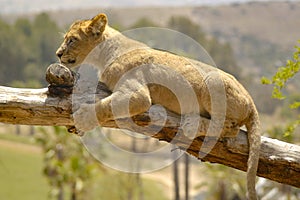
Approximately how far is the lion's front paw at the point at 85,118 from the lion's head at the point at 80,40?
0.80 metres

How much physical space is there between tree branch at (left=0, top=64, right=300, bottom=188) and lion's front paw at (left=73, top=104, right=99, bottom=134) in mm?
79

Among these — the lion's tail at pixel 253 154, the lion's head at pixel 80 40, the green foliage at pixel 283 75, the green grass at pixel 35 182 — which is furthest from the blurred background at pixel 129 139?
the lion's tail at pixel 253 154

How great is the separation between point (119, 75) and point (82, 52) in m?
0.65

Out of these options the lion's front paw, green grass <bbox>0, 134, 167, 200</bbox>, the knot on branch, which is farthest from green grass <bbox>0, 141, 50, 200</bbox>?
the knot on branch

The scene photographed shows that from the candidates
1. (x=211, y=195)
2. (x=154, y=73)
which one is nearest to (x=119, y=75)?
(x=154, y=73)

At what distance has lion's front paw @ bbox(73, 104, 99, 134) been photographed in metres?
6.12

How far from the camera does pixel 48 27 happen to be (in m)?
83.2

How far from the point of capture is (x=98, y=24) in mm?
6781

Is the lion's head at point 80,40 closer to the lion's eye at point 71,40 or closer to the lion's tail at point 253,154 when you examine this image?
the lion's eye at point 71,40

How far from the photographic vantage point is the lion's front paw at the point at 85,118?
241 inches

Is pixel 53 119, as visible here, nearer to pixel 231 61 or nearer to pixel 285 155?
pixel 285 155

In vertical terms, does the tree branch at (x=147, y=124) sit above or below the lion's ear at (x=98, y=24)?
below

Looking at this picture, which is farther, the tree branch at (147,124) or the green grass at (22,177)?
the green grass at (22,177)

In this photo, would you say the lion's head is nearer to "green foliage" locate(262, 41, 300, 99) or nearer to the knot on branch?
the knot on branch
